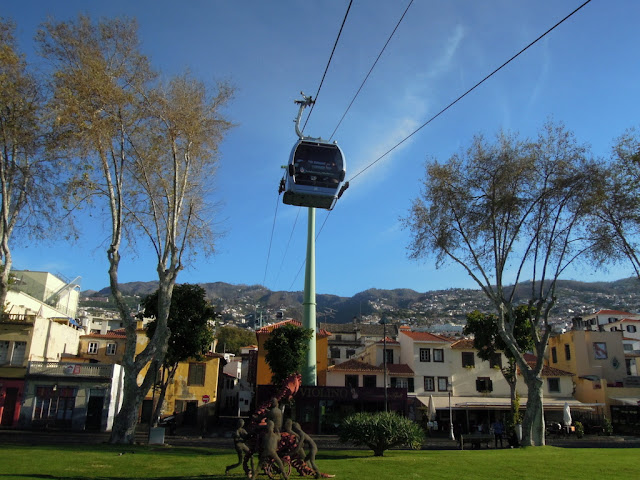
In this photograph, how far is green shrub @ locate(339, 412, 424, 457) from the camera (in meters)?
18.2

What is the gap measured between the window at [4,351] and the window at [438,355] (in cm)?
3610

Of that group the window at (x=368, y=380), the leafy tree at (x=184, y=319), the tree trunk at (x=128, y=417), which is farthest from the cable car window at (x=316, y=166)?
the window at (x=368, y=380)

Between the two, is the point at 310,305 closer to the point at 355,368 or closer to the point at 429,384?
the point at 355,368

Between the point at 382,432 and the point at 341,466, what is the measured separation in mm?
3648

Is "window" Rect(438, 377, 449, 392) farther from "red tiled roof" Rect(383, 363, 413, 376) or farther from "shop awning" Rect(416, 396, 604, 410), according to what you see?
"red tiled roof" Rect(383, 363, 413, 376)

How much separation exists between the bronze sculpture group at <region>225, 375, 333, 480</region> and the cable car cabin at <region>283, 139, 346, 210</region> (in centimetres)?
762

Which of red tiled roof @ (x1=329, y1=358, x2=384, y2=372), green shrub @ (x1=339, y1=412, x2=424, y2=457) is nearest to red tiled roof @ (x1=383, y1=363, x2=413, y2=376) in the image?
red tiled roof @ (x1=329, y1=358, x2=384, y2=372)

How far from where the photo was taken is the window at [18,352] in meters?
38.9

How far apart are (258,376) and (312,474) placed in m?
36.3

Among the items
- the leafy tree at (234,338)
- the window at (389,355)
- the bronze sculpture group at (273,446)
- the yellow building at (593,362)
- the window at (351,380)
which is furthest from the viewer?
the leafy tree at (234,338)

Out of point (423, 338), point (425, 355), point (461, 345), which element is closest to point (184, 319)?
point (423, 338)

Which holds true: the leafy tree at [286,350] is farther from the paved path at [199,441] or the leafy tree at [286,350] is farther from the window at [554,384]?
the window at [554,384]

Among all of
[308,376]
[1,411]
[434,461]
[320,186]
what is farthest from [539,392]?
[1,411]

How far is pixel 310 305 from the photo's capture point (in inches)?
1702
